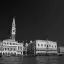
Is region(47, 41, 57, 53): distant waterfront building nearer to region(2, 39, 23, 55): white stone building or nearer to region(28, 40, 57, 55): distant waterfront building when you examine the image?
region(28, 40, 57, 55): distant waterfront building

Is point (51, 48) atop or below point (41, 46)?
below

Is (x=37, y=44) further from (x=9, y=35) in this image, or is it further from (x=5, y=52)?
(x=9, y=35)

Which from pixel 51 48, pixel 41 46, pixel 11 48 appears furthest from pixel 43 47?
pixel 11 48

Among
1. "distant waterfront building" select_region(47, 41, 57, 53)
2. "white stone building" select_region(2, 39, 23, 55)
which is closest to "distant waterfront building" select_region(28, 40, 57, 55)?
"distant waterfront building" select_region(47, 41, 57, 53)

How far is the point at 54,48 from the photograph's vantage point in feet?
338

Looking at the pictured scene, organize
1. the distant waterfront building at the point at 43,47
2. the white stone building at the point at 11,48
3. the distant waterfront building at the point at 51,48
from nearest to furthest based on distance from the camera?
the white stone building at the point at 11,48, the distant waterfront building at the point at 43,47, the distant waterfront building at the point at 51,48

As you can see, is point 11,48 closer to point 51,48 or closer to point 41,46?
point 41,46

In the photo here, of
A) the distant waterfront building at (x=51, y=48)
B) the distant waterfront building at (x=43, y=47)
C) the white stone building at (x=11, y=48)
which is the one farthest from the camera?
the distant waterfront building at (x=51, y=48)

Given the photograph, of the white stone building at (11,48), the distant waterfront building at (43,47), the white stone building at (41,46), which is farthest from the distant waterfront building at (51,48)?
the white stone building at (11,48)

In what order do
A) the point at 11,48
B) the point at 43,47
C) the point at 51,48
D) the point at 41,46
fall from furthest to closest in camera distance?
the point at 51,48 < the point at 43,47 < the point at 41,46 < the point at 11,48

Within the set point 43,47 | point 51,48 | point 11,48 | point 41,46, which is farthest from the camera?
point 51,48

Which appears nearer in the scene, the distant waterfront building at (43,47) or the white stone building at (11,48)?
the white stone building at (11,48)

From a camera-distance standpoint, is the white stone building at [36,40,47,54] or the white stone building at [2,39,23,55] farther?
the white stone building at [36,40,47,54]

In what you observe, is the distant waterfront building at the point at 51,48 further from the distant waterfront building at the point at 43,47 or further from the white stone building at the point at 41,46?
the white stone building at the point at 41,46
